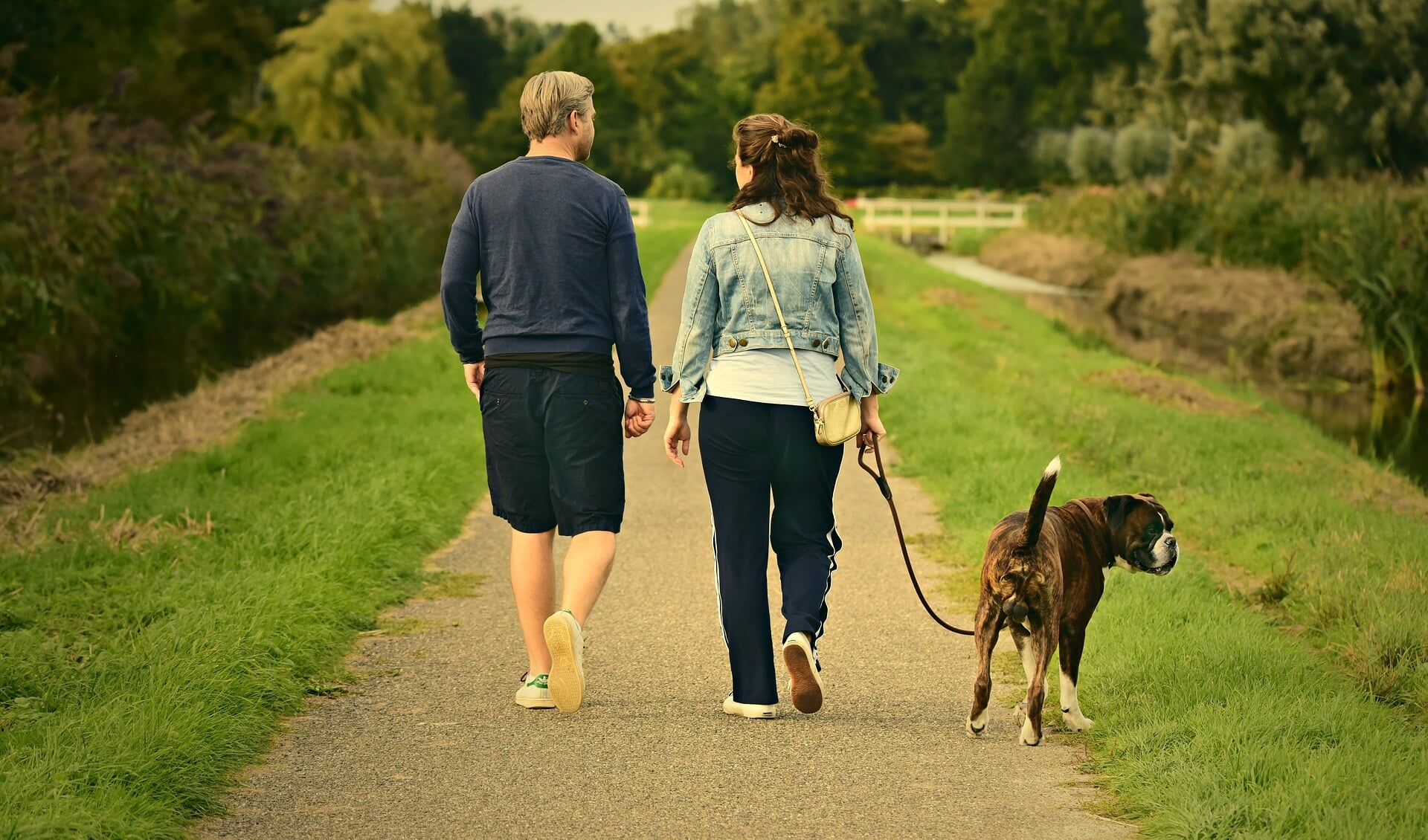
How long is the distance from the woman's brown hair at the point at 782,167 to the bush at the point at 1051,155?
246 feet

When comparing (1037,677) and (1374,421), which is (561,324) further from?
(1374,421)

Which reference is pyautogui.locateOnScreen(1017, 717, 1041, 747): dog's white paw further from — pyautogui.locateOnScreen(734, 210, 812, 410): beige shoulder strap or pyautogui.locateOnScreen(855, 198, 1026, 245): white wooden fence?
pyautogui.locateOnScreen(855, 198, 1026, 245): white wooden fence

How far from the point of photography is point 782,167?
195 inches

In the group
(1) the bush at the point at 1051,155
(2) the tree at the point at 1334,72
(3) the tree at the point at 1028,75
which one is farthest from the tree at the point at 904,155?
(2) the tree at the point at 1334,72

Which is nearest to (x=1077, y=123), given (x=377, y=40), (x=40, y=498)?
(x=377, y=40)

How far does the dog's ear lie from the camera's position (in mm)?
4984

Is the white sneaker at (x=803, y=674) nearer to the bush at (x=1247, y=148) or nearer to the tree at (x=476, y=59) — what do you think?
the bush at (x=1247, y=148)

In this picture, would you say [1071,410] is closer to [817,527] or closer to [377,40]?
[817,527]

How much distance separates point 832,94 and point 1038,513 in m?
86.2

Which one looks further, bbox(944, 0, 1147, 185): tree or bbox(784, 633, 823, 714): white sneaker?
bbox(944, 0, 1147, 185): tree

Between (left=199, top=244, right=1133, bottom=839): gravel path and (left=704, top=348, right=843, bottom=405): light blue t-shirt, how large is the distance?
1.12m

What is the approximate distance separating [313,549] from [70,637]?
1.48 meters

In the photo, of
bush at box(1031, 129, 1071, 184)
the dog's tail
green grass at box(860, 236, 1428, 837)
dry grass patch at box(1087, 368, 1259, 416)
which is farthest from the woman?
bush at box(1031, 129, 1071, 184)

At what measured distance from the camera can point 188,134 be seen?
21.5 meters
